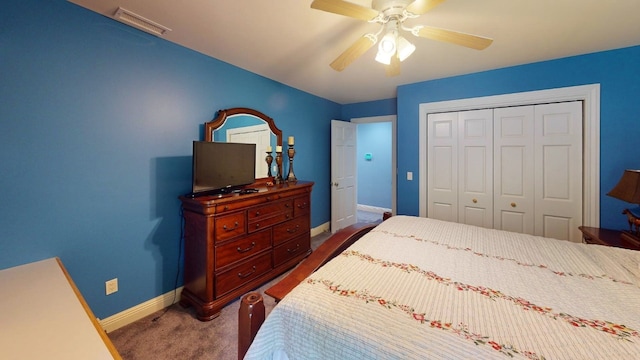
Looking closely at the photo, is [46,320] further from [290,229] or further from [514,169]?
[514,169]

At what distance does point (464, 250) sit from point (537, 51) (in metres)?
2.24

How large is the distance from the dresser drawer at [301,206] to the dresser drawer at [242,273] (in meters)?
0.60

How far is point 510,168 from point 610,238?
1.05 m

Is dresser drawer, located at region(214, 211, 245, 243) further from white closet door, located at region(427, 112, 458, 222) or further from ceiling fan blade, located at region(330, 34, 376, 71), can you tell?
white closet door, located at region(427, 112, 458, 222)

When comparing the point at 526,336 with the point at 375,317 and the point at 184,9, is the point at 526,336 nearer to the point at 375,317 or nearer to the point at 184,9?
the point at 375,317

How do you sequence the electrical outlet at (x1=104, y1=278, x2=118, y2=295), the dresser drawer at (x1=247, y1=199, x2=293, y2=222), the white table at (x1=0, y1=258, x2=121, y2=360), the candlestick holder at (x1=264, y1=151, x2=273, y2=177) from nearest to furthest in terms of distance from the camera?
the white table at (x1=0, y1=258, x2=121, y2=360) < the electrical outlet at (x1=104, y1=278, x2=118, y2=295) < the dresser drawer at (x1=247, y1=199, x2=293, y2=222) < the candlestick holder at (x1=264, y1=151, x2=273, y2=177)

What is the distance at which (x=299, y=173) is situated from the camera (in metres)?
3.74

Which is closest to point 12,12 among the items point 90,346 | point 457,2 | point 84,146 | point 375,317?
point 84,146

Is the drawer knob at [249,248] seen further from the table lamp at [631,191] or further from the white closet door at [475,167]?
the table lamp at [631,191]

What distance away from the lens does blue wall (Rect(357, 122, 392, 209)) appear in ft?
18.5

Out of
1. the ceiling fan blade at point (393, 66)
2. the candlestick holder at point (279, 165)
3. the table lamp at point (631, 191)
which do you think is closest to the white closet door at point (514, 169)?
the table lamp at point (631, 191)

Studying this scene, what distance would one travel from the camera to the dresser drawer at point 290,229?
2.62 meters

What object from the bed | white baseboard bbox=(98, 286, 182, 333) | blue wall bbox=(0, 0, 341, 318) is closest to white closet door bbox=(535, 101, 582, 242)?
the bed

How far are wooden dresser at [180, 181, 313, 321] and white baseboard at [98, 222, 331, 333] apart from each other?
0.34 ft
